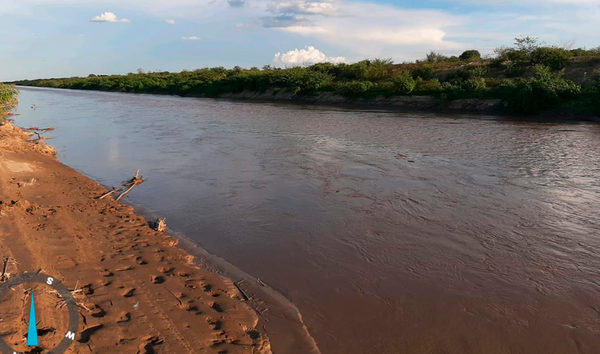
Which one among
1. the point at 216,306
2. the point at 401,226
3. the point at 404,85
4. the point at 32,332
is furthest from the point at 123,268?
the point at 404,85

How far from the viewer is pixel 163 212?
772cm

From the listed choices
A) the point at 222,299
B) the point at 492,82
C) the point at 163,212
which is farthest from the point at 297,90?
the point at 222,299

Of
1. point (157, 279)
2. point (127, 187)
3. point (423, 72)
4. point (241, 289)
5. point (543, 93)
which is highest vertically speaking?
point (423, 72)

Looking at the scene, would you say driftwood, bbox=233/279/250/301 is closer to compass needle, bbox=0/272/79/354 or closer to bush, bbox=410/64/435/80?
compass needle, bbox=0/272/79/354

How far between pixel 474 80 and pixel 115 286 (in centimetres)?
2880

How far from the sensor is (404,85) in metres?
31.1

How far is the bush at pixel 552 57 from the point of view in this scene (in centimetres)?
2988

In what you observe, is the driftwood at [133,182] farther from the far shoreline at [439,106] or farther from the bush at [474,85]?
the bush at [474,85]

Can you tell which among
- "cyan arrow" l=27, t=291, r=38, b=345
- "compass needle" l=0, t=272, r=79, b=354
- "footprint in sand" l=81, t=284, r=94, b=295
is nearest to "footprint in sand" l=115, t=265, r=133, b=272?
"footprint in sand" l=81, t=284, r=94, b=295

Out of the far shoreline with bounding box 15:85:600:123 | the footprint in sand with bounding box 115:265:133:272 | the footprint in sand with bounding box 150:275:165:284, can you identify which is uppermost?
the far shoreline with bounding box 15:85:600:123

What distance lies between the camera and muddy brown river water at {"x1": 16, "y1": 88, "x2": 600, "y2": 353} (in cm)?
442

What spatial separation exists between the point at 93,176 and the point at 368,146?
9.36 m

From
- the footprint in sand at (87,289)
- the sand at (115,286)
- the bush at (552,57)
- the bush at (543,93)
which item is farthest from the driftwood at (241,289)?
the bush at (552,57)

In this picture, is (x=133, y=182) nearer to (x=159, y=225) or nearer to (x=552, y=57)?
(x=159, y=225)
